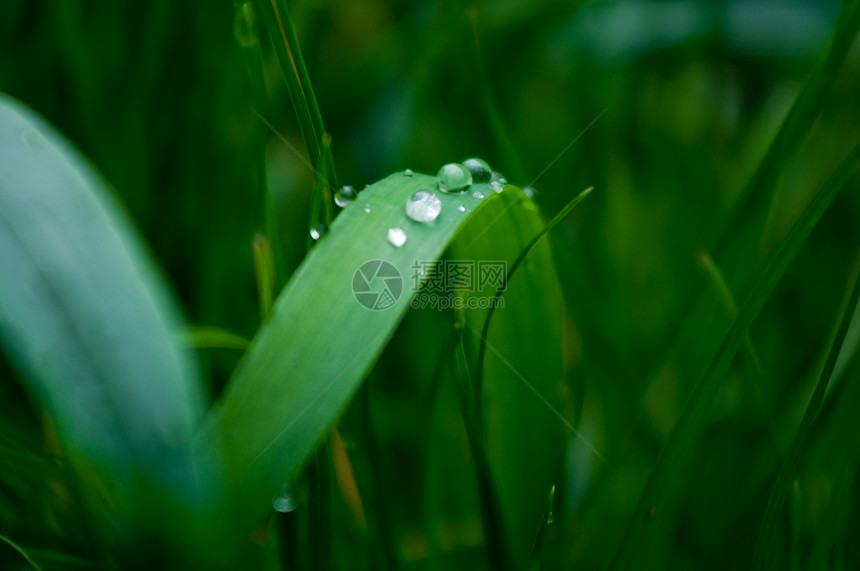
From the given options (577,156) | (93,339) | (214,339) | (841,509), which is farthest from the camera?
(577,156)

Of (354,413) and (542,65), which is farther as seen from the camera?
(542,65)

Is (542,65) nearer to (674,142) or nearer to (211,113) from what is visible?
(674,142)

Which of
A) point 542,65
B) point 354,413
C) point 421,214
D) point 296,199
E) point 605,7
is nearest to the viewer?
point 421,214

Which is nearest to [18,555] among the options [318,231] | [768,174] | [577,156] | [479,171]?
[318,231]

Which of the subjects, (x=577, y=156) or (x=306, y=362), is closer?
(x=306, y=362)

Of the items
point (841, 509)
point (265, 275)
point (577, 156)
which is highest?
point (265, 275)

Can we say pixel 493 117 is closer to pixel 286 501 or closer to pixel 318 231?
pixel 318 231

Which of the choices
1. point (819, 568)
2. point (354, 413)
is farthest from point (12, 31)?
point (819, 568)

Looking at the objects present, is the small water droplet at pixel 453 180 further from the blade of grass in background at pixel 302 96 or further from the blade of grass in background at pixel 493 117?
the blade of grass in background at pixel 493 117
